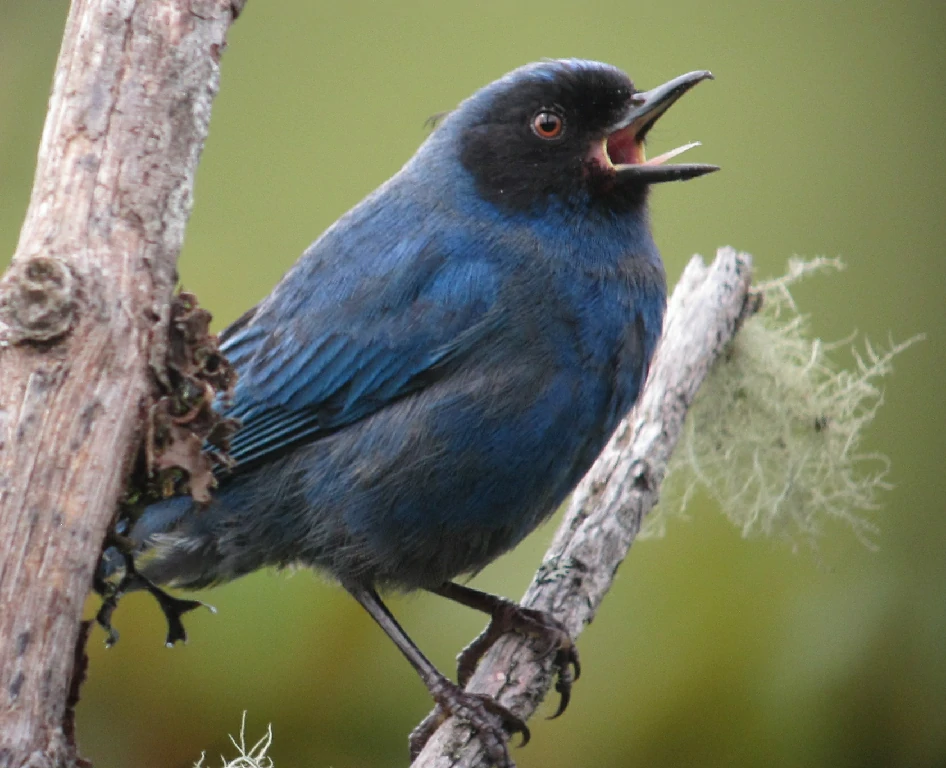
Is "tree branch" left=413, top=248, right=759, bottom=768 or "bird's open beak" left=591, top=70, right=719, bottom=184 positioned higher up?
"bird's open beak" left=591, top=70, right=719, bottom=184

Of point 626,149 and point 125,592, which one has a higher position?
point 626,149

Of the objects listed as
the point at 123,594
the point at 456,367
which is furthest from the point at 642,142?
the point at 123,594

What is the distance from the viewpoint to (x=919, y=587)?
3.85m

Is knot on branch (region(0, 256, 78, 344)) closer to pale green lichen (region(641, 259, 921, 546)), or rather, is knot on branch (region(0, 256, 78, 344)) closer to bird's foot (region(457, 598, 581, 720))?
bird's foot (region(457, 598, 581, 720))

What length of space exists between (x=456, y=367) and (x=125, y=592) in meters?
1.11

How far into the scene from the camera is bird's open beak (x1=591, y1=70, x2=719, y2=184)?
335 centimetres

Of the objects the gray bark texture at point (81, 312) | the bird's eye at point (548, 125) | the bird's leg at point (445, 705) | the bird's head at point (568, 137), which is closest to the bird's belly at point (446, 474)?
the bird's leg at point (445, 705)

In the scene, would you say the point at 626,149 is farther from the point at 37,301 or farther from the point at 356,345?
the point at 37,301

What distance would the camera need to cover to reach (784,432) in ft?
13.9

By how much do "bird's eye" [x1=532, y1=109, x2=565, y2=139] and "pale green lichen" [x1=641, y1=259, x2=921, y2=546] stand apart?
1.17 meters

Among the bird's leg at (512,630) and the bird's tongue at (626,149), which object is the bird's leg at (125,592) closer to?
the bird's leg at (512,630)

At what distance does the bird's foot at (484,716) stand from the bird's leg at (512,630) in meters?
0.23

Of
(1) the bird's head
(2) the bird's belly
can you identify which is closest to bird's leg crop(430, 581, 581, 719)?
(2) the bird's belly

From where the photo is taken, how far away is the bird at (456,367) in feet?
10.6
